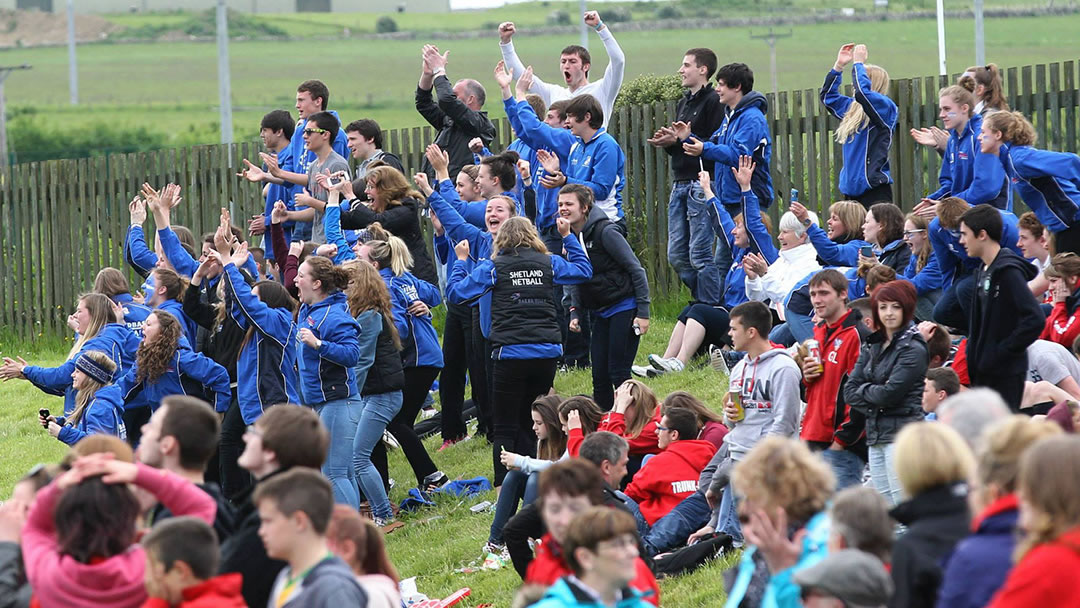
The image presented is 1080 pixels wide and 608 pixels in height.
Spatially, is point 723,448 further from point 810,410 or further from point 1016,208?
point 1016,208

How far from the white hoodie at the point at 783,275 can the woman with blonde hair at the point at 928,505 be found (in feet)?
19.9

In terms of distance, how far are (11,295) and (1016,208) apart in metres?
13.0

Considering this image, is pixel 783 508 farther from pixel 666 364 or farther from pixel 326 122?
pixel 326 122

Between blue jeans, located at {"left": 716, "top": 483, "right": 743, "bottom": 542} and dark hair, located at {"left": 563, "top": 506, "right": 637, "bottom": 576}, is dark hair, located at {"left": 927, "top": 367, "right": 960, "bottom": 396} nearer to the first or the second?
blue jeans, located at {"left": 716, "top": 483, "right": 743, "bottom": 542}

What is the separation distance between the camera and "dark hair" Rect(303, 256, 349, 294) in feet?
31.5

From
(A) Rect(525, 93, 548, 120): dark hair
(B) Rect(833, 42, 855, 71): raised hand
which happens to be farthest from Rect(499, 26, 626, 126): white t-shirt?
(B) Rect(833, 42, 855, 71): raised hand

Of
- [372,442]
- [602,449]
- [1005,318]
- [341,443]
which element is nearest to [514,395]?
[372,442]

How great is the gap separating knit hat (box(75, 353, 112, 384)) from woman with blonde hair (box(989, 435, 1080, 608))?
7.08 metres

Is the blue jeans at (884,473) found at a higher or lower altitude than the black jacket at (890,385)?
lower

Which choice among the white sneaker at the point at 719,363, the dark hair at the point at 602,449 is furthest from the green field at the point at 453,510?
the dark hair at the point at 602,449

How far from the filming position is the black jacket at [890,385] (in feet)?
25.0

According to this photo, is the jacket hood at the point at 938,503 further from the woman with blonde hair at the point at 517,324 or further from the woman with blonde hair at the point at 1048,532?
the woman with blonde hair at the point at 517,324

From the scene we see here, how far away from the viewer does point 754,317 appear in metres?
8.37

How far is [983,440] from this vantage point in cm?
475
